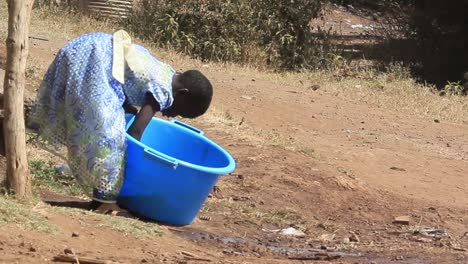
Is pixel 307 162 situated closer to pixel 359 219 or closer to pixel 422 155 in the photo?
pixel 359 219

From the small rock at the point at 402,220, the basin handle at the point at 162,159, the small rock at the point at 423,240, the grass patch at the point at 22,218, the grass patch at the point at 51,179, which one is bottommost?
the small rock at the point at 402,220

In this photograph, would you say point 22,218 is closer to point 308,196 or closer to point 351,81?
point 308,196

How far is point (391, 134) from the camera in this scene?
10.3m

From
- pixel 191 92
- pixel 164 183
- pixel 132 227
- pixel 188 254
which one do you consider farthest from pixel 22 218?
pixel 191 92

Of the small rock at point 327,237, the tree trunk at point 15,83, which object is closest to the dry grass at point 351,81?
the small rock at point 327,237

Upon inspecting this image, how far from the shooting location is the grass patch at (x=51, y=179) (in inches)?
243

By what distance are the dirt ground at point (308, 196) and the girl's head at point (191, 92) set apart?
729 mm

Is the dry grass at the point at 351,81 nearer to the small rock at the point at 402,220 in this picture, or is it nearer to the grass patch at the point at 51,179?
the small rock at the point at 402,220

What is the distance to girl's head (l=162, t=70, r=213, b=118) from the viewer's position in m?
5.59

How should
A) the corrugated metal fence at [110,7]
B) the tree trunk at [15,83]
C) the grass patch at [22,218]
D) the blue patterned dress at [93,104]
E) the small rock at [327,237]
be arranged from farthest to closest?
the corrugated metal fence at [110,7], the small rock at [327,237], the blue patterned dress at [93,104], the tree trunk at [15,83], the grass patch at [22,218]

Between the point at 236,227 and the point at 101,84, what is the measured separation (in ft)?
4.49

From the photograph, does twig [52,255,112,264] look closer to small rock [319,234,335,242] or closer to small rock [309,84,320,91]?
small rock [319,234,335,242]

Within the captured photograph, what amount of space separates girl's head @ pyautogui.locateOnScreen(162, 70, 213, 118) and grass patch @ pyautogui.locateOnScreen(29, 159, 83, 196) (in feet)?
3.29

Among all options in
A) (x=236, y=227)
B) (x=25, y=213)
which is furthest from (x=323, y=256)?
(x=25, y=213)
